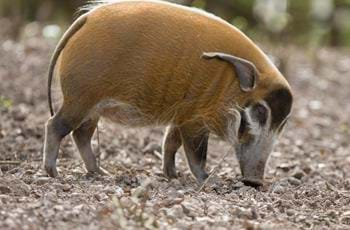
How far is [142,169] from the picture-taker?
6.95 m

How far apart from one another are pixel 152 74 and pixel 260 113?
0.80m

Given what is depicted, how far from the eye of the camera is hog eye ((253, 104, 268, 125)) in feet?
21.5

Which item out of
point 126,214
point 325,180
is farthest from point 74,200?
point 325,180

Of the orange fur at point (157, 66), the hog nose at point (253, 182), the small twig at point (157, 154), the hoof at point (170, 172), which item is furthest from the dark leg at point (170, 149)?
the small twig at point (157, 154)

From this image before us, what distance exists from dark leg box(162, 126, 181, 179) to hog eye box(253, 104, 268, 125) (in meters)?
0.61

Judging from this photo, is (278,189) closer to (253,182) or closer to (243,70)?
(253,182)

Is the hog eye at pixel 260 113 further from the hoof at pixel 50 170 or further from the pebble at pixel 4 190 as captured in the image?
the pebble at pixel 4 190

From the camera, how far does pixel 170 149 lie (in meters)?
6.87

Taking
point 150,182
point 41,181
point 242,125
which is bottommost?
point 41,181

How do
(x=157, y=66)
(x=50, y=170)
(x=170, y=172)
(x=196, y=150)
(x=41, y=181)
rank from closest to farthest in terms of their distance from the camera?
(x=41, y=181), (x=50, y=170), (x=157, y=66), (x=196, y=150), (x=170, y=172)

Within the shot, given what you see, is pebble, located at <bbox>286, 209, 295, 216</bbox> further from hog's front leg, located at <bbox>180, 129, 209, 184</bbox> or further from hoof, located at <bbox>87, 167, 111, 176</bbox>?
hoof, located at <bbox>87, 167, 111, 176</bbox>

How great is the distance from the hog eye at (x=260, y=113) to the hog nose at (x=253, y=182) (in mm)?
390

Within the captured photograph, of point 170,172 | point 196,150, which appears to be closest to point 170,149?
point 170,172

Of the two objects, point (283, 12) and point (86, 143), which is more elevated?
point (86, 143)
